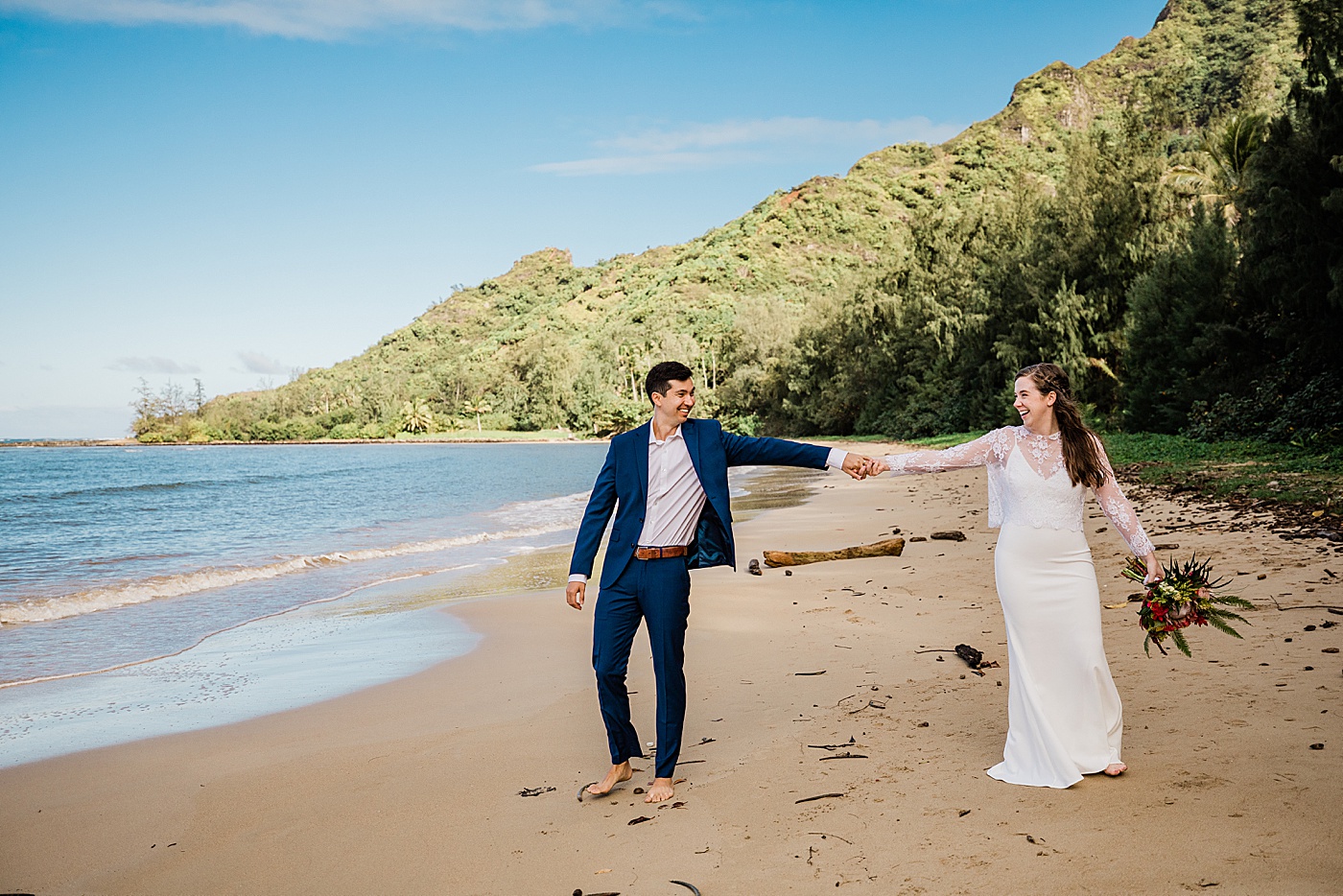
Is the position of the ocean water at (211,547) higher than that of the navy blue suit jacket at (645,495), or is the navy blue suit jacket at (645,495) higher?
the navy blue suit jacket at (645,495)

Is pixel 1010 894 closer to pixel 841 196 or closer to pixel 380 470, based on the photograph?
pixel 380 470

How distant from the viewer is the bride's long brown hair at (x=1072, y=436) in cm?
428

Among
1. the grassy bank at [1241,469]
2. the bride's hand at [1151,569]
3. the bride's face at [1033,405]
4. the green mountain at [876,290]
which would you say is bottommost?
the grassy bank at [1241,469]

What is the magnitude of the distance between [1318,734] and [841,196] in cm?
12847

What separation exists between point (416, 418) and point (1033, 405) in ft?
402

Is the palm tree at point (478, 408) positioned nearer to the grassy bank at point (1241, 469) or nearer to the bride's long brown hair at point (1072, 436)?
the grassy bank at point (1241, 469)

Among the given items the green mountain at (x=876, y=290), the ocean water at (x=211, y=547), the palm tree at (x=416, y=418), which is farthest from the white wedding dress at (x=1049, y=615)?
the palm tree at (x=416, y=418)

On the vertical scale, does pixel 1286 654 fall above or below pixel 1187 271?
below

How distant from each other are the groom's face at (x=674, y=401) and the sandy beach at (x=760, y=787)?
1811 mm

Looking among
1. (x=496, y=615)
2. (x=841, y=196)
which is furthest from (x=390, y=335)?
(x=496, y=615)

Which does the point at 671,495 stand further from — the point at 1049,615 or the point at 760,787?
the point at 1049,615

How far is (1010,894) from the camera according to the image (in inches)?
125

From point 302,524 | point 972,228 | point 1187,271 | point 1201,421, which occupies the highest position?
point 972,228

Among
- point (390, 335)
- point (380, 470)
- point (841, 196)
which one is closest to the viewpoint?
point (380, 470)
